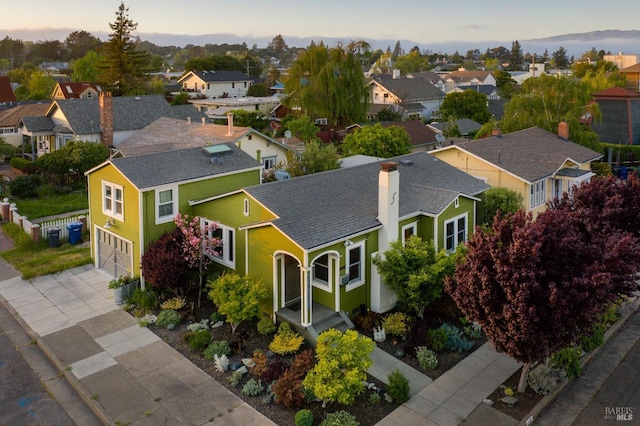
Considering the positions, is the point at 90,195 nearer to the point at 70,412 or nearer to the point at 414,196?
the point at 70,412

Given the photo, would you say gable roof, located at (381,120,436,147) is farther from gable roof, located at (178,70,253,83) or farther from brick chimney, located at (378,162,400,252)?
gable roof, located at (178,70,253,83)

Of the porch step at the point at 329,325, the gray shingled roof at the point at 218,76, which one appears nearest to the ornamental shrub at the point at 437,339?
the porch step at the point at 329,325

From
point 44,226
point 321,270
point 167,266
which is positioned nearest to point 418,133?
point 44,226

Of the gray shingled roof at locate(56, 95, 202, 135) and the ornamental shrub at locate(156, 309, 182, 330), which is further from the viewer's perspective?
the gray shingled roof at locate(56, 95, 202, 135)

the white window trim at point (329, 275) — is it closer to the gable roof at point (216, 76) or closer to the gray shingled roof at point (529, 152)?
the gray shingled roof at point (529, 152)

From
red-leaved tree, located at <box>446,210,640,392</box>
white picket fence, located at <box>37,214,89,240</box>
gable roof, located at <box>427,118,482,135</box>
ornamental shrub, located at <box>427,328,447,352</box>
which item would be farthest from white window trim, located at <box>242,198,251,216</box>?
gable roof, located at <box>427,118,482,135</box>
